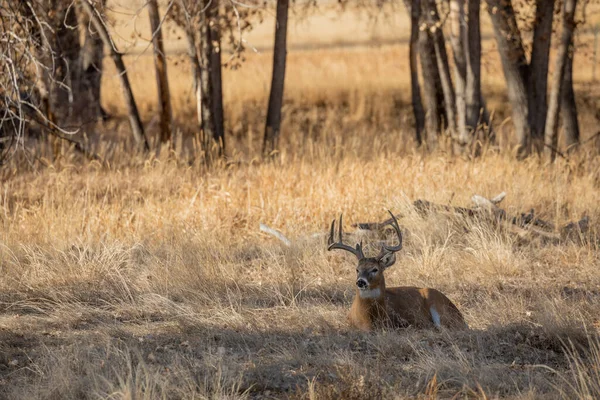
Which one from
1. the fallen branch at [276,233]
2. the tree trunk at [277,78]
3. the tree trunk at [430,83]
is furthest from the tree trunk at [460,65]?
the fallen branch at [276,233]

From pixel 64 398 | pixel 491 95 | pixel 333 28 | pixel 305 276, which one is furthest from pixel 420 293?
pixel 333 28

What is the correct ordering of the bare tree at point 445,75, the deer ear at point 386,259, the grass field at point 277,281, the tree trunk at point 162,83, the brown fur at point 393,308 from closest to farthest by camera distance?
the grass field at point 277,281
the brown fur at point 393,308
the deer ear at point 386,259
the tree trunk at point 162,83
the bare tree at point 445,75

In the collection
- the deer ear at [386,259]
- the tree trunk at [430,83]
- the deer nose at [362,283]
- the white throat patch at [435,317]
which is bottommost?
the white throat patch at [435,317]

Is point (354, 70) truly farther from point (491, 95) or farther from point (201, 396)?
point (201, 396)

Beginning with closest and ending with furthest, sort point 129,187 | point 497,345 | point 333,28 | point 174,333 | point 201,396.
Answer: point 201,396 < point 497,345 < point 174,333 < point 129,187 < point 333,28

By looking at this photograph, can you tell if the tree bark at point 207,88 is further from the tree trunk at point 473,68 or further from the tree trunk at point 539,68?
the tree trunk at point 539,68

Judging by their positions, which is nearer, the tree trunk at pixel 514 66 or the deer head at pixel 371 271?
the deer head at pixel 371 271

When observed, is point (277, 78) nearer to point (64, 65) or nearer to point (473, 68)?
point (473, 68)

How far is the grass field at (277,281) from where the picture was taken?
5664 mm

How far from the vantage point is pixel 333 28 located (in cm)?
6222

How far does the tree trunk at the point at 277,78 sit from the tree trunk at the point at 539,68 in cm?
429

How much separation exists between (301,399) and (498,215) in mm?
5189

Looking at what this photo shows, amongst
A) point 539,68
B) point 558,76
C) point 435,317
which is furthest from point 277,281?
point 539,68

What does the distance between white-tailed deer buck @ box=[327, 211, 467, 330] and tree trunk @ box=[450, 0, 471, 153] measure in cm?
716
